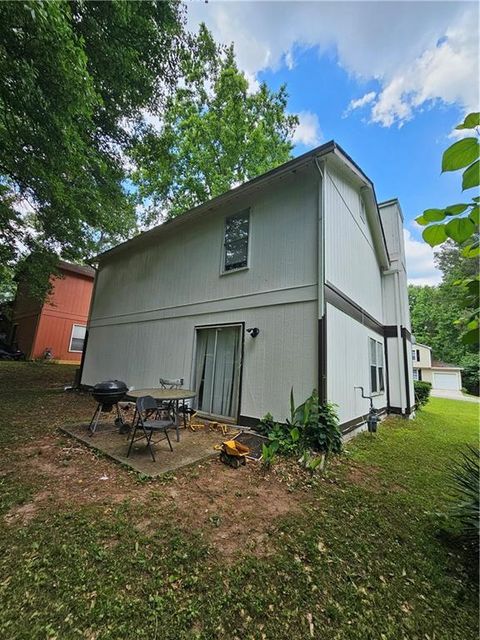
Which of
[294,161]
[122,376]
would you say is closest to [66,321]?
[122,376]

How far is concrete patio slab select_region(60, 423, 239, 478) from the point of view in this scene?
4.19m

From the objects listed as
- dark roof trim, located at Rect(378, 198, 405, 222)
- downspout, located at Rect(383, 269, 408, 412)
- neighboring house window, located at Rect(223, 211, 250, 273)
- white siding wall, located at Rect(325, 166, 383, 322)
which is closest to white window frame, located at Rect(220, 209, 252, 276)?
neighboring house window, located at Rect(223, 211, 250, 273)

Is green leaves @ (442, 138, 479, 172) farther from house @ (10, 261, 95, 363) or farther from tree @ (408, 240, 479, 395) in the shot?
tree @ (408, 240, 479, 395)

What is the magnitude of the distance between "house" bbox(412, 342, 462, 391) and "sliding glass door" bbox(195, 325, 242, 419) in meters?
28.0

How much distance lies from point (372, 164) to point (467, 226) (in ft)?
36.5

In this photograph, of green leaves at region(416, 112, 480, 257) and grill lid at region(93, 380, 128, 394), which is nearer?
green leaves at region(416, 112, 480, 257)

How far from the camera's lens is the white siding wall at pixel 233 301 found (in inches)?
231

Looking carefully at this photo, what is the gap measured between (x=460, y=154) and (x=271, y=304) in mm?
5086

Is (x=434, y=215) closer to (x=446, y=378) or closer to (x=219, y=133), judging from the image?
(x=219, y=133)

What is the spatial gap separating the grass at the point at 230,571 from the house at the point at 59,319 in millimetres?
16642

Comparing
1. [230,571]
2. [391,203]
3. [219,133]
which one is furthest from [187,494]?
[219,133]

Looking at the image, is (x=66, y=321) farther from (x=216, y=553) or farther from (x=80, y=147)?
(x=216, y=553)

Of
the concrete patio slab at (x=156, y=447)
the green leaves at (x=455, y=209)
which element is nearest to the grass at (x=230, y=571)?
the concrete patio slab at (x=156, y=447)

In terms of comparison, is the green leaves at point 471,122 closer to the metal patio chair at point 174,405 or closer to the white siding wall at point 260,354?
the white siding wall at point 260,354
